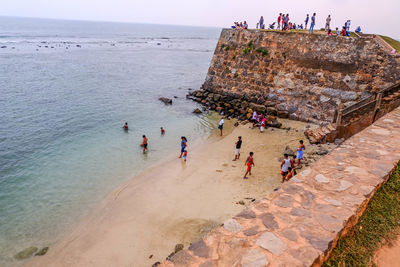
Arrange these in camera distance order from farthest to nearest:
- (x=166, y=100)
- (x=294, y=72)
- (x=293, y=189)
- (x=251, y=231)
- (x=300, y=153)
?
(x=166, y=100) < (x=294, y=72) < (x=300, y=153) < (x=293, y=189) < (x=251, y=231)

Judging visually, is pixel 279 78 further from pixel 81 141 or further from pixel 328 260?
pixel 328 260

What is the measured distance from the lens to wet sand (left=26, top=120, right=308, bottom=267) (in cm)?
908

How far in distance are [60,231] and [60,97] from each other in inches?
827

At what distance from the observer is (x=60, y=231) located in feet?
33.6

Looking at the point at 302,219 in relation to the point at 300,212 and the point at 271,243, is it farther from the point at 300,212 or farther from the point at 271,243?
the point at 271,243

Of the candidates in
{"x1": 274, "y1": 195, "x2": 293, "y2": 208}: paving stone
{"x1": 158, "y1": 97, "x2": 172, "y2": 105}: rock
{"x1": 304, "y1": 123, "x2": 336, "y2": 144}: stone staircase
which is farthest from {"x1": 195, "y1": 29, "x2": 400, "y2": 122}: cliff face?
{"x1": 274, "y1": 195, "x2": 293, "y2": 208}: paving stone

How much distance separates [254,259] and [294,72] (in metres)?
19.5

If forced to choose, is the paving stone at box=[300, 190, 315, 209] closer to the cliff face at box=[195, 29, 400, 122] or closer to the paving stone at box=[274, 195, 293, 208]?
the paving stone at box=[274, 195, 293, 208]

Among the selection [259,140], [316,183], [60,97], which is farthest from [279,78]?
[60,97]

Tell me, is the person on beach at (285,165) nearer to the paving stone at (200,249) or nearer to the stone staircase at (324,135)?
the stone staircase at (324,135)

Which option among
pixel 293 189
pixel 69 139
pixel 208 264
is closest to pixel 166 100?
pixel 69 139

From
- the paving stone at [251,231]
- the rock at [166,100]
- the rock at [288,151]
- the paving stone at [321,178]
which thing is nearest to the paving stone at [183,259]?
the paving stone at [251,231]

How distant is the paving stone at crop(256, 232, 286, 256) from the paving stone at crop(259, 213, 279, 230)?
0.16 meters

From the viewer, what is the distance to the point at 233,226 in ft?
14.0
